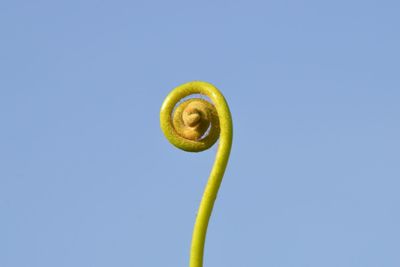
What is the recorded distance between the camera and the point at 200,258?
2.36m

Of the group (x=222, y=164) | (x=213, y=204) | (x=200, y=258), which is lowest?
(x=200, y=258)

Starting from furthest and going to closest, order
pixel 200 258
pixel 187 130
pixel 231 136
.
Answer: pixel 187 130 → pixel 231 136 → pixel 200 258

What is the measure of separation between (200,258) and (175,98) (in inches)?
36.9

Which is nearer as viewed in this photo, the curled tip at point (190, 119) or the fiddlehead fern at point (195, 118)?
the fiddlehead fern at point (195, 118)

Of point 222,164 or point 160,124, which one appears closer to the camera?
point 222,164

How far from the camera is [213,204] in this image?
249 centimetres

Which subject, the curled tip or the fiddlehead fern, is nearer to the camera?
the fiddlehead fern

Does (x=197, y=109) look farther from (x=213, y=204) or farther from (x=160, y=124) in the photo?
(x=213, y=204)

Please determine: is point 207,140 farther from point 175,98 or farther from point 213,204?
point 213,204

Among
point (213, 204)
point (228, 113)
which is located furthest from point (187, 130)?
point (213, 204)

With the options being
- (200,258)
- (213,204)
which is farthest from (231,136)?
(200,258)

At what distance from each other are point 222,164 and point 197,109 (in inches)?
19.8

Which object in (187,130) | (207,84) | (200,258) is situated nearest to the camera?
(200,258)

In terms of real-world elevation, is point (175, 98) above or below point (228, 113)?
above
